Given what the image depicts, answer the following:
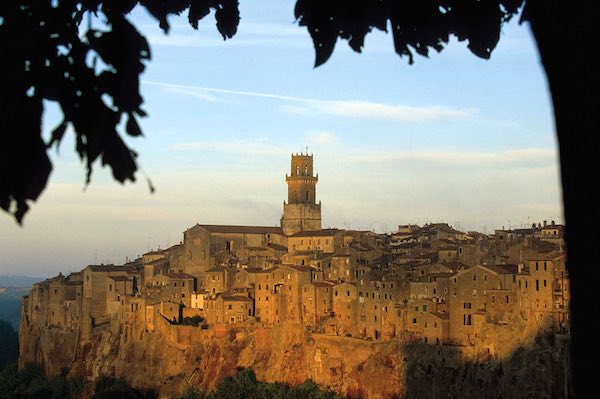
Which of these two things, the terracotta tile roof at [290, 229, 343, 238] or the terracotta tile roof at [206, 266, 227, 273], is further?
the terracotta tile roof at [290, 229, 343, 238]

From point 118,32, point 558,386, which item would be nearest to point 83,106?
point 118,32

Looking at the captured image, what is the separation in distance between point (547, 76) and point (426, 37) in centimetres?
101

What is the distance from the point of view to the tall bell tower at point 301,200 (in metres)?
53.7

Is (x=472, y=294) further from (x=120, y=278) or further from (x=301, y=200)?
(x=301, y=200)

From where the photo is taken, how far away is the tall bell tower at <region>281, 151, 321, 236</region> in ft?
176

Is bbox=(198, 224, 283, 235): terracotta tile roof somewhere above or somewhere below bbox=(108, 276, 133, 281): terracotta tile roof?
above

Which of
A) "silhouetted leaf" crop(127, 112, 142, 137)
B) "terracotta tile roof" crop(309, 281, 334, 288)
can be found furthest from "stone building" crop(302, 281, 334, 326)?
"silhouetted leaf" crop(127, 112, 142, 137)

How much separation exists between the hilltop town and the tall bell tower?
0.21 ft

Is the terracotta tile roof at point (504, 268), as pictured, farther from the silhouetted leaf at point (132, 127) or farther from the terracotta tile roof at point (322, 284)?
the silhouetted leaf at point (132, 127)

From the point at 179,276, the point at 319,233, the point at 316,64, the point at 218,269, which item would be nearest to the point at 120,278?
the point at 179,276

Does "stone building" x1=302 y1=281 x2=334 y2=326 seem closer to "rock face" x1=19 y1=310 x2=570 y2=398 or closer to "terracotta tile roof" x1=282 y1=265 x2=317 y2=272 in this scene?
"rock face" x1=19 y1=310 x2=570 y2=398

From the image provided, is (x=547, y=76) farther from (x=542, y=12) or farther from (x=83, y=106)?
(x=83, y=106)

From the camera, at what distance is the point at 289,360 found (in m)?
38.1

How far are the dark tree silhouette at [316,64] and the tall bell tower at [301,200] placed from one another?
161 feet
